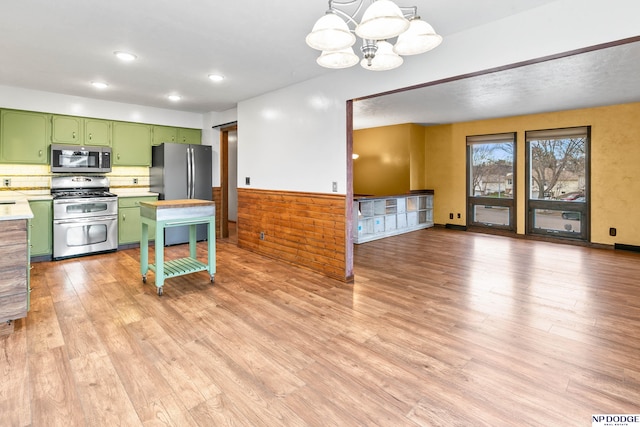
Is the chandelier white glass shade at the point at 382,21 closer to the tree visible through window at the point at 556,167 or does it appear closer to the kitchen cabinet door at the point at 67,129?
the kitchen cabinet door at the point at 67,129

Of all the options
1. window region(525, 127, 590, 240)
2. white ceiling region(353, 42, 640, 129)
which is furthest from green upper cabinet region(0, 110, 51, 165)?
window region(525, 127, 590, 240)

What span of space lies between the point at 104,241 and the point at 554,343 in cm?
570

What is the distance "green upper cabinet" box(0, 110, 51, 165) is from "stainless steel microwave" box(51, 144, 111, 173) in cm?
17

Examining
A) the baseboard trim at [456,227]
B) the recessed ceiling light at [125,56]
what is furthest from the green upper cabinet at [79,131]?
the baseboard trim at [456,227]

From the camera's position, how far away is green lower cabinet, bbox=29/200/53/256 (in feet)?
15.1

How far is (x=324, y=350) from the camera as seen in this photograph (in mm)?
2330

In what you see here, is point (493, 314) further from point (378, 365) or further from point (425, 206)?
point (425, 206)

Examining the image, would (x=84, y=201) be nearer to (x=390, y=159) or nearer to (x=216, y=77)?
(x=216, y=77)

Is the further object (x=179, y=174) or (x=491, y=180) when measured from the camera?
(x=491, y=180)

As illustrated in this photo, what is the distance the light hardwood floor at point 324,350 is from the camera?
1.73m

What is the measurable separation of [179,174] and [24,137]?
2.11 m

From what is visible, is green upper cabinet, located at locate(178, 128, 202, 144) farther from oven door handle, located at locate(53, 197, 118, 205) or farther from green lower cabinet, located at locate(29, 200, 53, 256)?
green lower cabinet, located at locate(29, 200, 53, 256)

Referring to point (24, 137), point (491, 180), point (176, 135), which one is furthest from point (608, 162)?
point (24, 137)

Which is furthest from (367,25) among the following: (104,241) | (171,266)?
(104,241)
